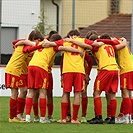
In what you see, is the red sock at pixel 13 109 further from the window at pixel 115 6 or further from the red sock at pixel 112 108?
the window at pixel 115 6

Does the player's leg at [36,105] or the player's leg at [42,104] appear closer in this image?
the player's leg at [42,104]

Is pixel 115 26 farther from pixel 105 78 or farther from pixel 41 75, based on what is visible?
pixel 41 75

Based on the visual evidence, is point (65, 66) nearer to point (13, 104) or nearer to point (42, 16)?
point (13, 104)

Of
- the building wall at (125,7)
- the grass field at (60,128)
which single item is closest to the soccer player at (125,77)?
the grass field at (60,128)

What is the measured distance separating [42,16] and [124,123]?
14.8m

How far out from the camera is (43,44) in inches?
550

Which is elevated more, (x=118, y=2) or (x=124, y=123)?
(x=118, y=2)

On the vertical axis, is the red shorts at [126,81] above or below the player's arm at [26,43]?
below

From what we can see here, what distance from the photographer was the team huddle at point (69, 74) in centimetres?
1386

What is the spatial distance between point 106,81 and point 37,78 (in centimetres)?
126

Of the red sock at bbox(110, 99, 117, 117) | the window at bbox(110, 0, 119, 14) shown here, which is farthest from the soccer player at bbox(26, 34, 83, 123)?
the window at bbox(110, 0, 119, 14)

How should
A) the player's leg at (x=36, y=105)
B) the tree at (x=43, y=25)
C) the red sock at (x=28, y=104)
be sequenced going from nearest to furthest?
the red sock at (x=28, y=104) → the player's leg at (x=36, y=105) → the tree at (x=43, y=25)

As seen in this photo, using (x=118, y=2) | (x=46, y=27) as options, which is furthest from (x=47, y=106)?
(x=118, y=2)

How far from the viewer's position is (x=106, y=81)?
14.0 m
